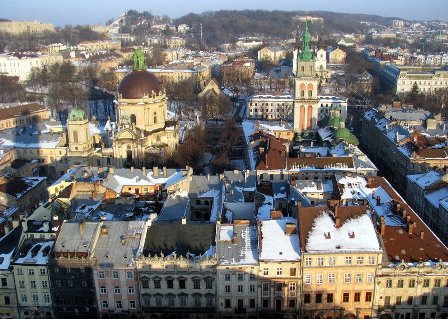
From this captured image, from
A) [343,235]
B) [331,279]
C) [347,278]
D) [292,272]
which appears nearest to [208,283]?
[292,272]

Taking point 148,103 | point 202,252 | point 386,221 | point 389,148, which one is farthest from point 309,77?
point 202,252

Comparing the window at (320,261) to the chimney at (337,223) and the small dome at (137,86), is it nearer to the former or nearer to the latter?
the chimney at (337,223)

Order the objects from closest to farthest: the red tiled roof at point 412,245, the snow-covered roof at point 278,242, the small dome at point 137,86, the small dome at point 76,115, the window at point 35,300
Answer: the snow-covered roof at point 278,242, the red tiled roof at point 412,245, the window at point 35,300, the small dome at point 76,115, the small dome at point 137,86

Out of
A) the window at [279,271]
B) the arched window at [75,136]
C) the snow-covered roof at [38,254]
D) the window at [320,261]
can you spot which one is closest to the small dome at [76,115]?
the arched window at [75,136]

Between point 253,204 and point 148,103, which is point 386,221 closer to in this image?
point 253,204

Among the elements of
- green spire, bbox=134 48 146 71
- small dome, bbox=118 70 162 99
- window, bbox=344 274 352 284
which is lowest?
window, bbox=344 274 352 284

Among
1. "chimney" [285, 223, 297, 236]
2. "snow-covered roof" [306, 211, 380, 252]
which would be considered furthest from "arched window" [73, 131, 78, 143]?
"snow-covered roof" [306, 211, 380, 252]

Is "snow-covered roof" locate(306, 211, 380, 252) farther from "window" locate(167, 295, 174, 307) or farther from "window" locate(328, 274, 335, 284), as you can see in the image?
"window" locate(167, 295, 174, 307)
